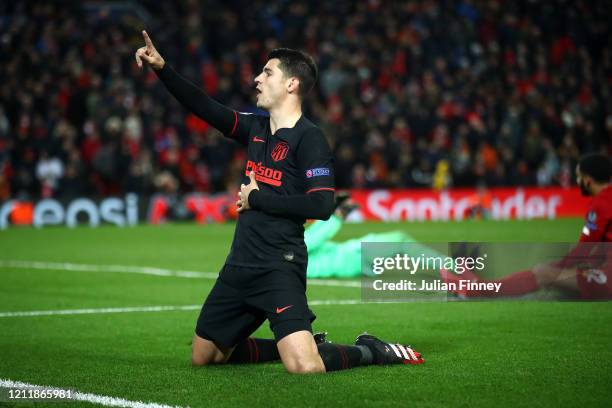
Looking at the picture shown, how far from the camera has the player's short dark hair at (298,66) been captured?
21.5ft

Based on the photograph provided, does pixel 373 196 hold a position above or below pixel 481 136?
below

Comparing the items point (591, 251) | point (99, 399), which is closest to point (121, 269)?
point (591, 251)

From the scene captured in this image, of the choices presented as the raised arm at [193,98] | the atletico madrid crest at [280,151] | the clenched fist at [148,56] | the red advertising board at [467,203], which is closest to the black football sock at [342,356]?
the atletico madrid crest at [280,151]

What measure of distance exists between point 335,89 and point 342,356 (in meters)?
21.5

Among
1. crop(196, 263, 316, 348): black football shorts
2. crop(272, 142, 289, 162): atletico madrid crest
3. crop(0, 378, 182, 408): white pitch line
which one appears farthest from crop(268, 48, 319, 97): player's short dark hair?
crop(0, 378, 182, 408): white pitch line

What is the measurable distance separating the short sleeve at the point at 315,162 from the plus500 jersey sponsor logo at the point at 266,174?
166 millimetres

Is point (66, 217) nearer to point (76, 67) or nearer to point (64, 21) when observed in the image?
point (76, 67)

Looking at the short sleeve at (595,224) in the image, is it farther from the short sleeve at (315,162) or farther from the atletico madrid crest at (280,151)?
the atletico madrid crest at (280,151)

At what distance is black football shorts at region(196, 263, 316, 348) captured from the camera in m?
6.30

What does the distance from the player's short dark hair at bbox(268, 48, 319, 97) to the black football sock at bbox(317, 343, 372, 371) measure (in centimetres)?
169

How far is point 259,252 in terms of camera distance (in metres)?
6.46

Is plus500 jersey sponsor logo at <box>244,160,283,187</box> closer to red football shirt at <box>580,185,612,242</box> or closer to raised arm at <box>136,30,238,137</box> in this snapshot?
raised arm at <box>136,30,238,137</box>

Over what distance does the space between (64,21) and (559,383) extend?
22.7m

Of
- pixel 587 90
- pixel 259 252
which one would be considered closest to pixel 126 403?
pixel 259 252
